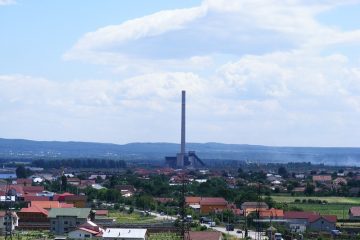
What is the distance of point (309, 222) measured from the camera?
25484mm

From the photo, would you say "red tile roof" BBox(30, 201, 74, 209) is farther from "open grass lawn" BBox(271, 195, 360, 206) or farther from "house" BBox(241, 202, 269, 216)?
"open grass lawn" BBox(271, 195, 360, 206)

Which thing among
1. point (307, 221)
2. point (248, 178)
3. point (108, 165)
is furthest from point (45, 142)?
point (307, 221)

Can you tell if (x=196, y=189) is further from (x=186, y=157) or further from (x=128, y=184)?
(x=186, y=157)

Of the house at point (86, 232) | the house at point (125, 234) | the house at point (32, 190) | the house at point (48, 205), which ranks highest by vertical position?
the house at point (32, 190)

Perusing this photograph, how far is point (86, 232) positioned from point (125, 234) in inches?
89.7

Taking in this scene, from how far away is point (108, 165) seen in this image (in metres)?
77.1

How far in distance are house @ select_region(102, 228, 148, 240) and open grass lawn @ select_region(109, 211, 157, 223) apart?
5.36 metres

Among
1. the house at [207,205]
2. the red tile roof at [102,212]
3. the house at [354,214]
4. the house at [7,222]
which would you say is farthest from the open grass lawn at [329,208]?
the house at [7,222]

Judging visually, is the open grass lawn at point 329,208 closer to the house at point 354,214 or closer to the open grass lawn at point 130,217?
the house at point 354,214

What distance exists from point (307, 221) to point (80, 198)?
377 inches

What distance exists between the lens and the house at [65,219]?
78.8ft

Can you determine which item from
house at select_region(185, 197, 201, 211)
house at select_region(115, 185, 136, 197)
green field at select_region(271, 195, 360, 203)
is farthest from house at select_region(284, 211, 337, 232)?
house at select_region(115, 185, 136, 197)

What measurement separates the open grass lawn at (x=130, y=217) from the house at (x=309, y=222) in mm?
4039

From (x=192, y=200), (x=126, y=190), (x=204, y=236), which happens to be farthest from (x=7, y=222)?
(x=126, y=190)
